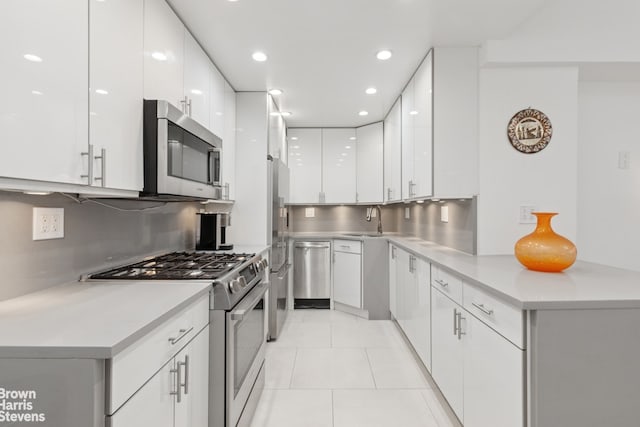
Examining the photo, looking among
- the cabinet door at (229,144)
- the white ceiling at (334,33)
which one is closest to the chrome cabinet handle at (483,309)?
the white ceiling at (334,33)

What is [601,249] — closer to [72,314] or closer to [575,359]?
[575,359]

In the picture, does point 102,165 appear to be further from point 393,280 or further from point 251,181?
point 393,280

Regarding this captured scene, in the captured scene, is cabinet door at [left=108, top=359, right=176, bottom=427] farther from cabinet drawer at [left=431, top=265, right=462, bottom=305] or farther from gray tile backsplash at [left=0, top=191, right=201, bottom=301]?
cabinet drawer at [left=431, top=265, right=462, bottom=305]

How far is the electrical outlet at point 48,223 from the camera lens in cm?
129

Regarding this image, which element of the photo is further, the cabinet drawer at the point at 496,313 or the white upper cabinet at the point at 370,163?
the white upper cabinet at the point at 370,163

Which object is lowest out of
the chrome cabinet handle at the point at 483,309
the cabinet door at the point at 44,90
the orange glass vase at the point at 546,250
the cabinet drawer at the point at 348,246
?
the chrome cabinet handle at the point at 483,309

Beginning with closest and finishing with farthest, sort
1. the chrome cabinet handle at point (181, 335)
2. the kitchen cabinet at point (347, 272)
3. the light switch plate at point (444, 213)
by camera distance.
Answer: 1. the chrome cabinet handle at point (181, 335)
2. the light switch plate at point (444, 213)
3. the kitchen cabinet at point (347, 272)

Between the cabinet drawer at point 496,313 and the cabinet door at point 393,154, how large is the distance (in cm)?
190

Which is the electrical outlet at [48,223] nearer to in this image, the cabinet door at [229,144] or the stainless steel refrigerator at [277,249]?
the cabinet door at [229,144]

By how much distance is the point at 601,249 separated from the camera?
107 inches

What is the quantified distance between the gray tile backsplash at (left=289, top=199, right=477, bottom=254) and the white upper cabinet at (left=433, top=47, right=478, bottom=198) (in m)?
0.21

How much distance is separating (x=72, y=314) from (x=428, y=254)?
209 centimetres

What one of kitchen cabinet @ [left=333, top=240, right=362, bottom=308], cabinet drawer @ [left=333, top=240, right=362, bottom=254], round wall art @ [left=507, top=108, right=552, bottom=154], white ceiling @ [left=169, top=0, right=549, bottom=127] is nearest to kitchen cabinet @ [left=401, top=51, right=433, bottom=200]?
white ceiling @ [left=169, top=0, right=549, bottom=127]

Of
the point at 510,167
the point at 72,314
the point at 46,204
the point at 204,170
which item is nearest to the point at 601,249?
the point at 510,167
